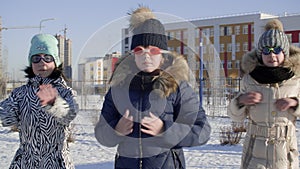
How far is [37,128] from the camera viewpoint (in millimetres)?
2699

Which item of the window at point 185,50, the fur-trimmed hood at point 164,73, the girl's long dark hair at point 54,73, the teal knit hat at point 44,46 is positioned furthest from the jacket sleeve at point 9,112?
the window at point 185,50

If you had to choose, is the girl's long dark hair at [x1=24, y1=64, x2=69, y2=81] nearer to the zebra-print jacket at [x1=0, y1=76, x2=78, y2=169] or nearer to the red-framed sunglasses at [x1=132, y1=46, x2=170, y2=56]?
the zebra-print jacket at [x1=0, y1=76, x2=78, y2=169]

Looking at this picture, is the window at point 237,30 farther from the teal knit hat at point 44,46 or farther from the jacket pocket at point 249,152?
the teal knit hat at point 44,46

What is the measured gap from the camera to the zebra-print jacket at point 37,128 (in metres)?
2.68

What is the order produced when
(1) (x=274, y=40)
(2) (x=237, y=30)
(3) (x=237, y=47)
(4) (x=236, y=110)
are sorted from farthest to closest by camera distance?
1. (3) (x=237, y=47)
2. (2) (x=237, y=30)
3. (4) (x=236, y=110)
4. (1) (x=274, y=40)

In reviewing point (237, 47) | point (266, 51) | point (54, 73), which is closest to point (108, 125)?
point (54, 73)

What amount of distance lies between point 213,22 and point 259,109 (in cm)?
3868

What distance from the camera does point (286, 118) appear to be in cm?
299

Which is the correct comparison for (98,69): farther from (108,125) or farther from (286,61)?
(286,61)

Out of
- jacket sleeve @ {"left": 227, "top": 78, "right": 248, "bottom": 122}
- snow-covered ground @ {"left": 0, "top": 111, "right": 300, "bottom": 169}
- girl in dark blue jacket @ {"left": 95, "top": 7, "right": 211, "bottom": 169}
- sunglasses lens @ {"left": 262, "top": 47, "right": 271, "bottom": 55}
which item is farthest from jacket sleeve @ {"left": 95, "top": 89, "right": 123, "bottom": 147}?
snow-covered ground @ {"left": 0, "top": 111, "right": 300, "bottom": 169}

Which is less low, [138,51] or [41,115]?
[138,51]

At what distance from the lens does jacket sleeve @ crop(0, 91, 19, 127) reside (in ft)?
8.75

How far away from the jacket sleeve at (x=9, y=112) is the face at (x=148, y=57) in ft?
3.60

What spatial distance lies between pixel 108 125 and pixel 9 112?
0.88 meters
